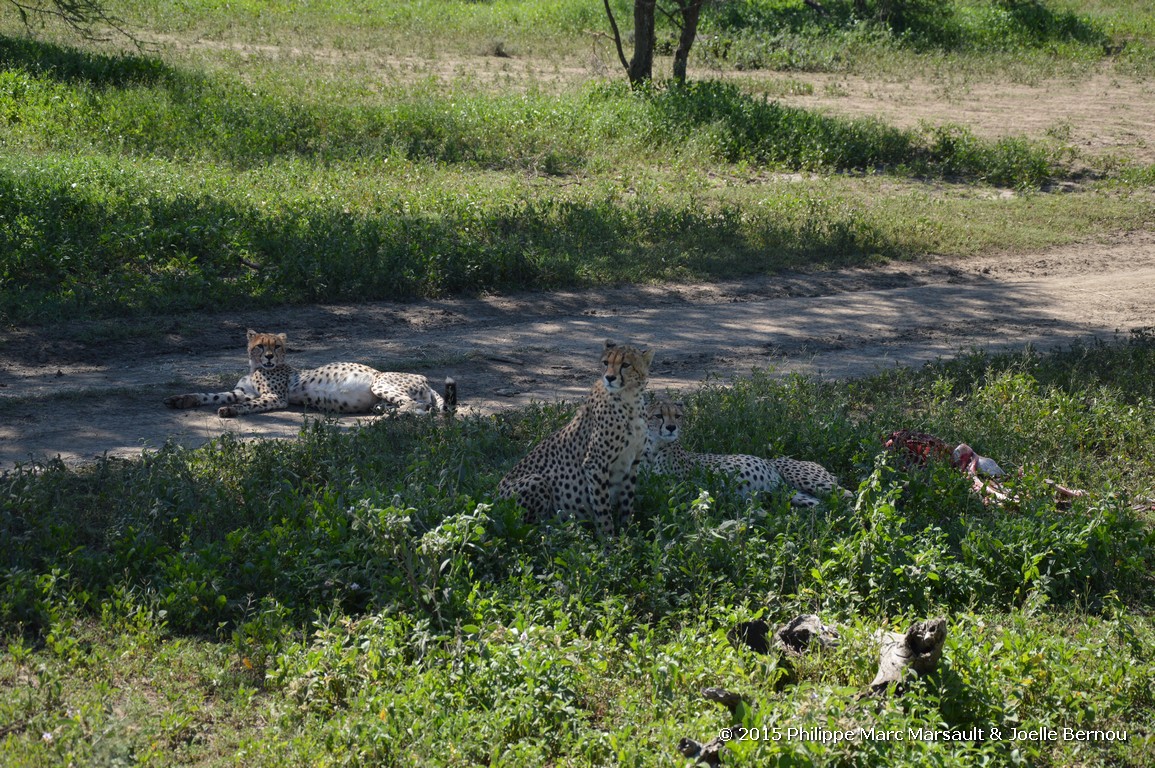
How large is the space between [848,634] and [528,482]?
2210mm

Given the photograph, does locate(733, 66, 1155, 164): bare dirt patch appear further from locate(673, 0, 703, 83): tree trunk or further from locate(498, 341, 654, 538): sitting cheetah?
locate(498, 341, 654, 538): sitting cheetah

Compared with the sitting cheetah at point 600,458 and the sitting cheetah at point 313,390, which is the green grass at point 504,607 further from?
the sitting cheetah at point 313,390

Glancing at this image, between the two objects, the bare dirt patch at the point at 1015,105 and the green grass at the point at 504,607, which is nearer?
the green grass at the point at 504,607

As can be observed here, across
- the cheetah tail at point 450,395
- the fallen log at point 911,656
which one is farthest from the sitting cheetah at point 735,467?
the fallen log at point 911,656

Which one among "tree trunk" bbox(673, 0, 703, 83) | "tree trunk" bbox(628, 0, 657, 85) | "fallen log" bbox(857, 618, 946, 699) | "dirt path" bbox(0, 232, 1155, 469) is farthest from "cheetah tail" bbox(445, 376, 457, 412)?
"tree trunk" bbox(673, 0, 703, 83)

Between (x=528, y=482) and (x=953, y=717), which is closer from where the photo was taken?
(x=953, y=717)

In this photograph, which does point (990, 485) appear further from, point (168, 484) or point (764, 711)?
point (168, 484)

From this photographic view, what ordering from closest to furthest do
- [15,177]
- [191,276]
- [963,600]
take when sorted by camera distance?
[963,600]
[191,276]
[15,177]

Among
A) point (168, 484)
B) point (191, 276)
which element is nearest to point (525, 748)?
point (168, 484)

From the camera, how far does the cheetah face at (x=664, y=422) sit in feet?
24.3

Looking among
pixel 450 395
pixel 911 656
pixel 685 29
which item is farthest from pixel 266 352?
pixel 685 29

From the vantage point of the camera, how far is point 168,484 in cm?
681

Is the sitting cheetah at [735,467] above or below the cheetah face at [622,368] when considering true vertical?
below

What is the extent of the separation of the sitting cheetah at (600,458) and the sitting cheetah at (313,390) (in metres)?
2.39
